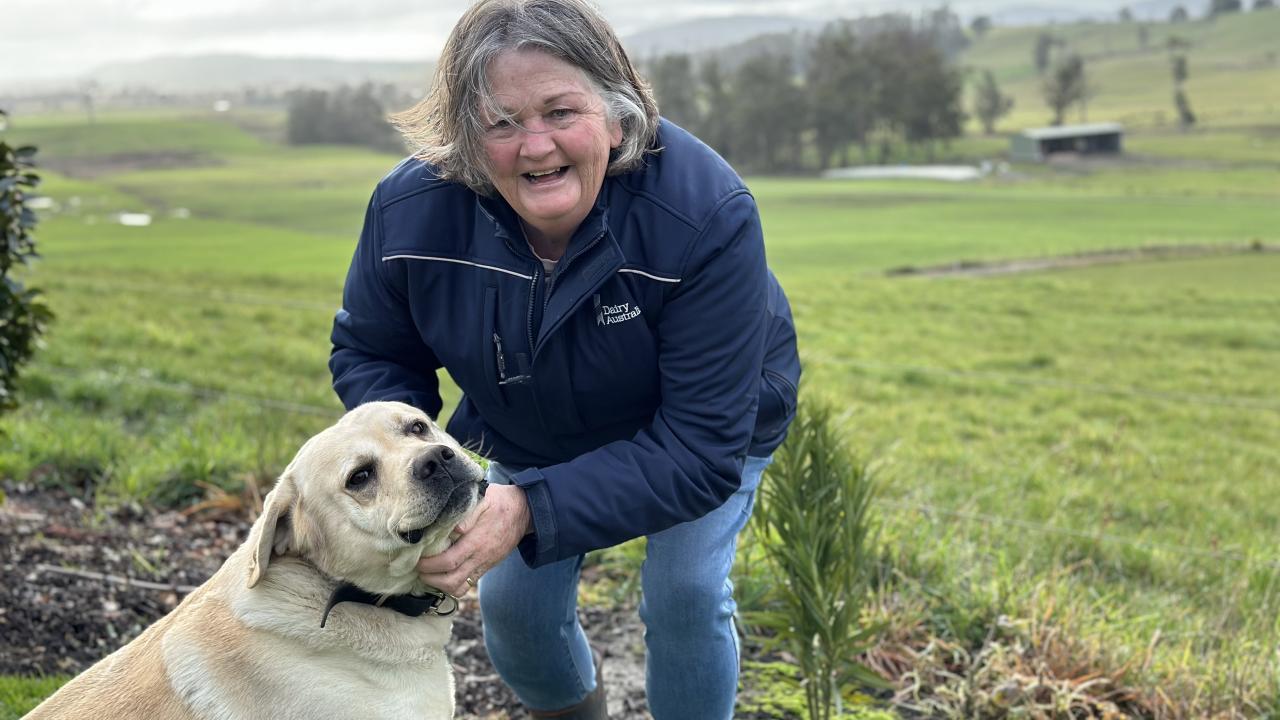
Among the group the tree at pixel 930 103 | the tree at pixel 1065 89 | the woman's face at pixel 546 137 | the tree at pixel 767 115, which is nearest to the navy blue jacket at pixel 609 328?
the woman's face at pixel 546 137

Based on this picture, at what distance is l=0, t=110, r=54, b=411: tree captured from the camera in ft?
16.5

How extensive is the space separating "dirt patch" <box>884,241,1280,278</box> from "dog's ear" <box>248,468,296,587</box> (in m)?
24.0

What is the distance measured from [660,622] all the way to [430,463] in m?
1.00

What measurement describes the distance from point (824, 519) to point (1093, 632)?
56.6 inches

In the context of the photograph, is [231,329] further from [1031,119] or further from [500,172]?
[1031,119]

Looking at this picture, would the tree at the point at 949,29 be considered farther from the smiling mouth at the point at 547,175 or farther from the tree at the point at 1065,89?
the smiling mouth at the point at 547,175

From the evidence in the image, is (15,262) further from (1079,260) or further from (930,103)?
(930,103)

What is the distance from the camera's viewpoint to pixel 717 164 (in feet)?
11.0

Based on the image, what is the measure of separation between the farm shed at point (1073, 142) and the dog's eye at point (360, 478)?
2929 inches

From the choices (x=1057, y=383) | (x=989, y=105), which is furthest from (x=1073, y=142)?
(x=1057, y=383)

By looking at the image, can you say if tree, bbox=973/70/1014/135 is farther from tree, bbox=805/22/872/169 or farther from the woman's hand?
the woman's hand

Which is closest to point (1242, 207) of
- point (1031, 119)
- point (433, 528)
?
point (433, 528)

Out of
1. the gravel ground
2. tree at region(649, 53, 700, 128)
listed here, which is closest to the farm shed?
tree at region(649, 53, 700, 128)

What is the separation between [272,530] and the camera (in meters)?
2.83
